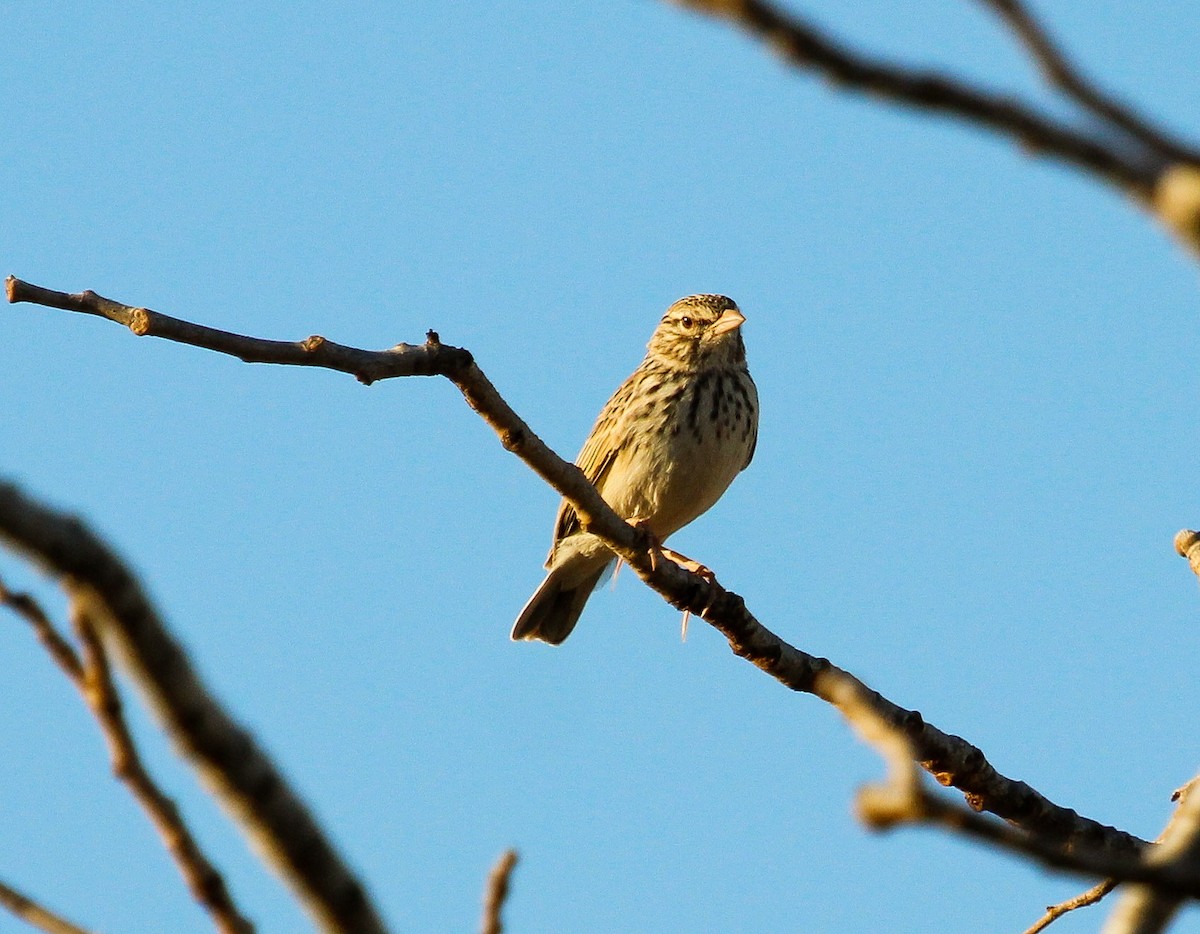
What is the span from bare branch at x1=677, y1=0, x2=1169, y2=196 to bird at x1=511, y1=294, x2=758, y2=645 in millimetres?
8612

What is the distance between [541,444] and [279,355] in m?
1.78

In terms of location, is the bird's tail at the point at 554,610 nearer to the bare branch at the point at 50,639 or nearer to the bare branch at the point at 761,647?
the bare branch at the point at 761,647

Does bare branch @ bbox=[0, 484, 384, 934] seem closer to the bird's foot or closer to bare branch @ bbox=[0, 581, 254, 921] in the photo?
bare branch @ bbox=[0, 581, 254, 921]

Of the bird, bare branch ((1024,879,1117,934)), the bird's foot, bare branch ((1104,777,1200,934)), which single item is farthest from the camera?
the bird

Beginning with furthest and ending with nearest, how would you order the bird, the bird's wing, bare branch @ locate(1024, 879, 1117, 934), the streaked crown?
the streaked crown < the bird's wing < the bird < bare branch @ locate(1024, 879, 1117, 934)

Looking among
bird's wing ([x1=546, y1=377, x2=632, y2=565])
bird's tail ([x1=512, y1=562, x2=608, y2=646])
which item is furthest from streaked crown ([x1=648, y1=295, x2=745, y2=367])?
bird's tail ([x1=512, y1=562, x2=608, y2=646])

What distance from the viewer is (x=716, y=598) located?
7.84 m

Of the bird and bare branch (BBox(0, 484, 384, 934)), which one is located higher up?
the bird

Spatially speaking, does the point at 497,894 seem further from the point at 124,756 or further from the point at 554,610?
the point at 554,610

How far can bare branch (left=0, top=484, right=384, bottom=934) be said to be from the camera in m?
1.78

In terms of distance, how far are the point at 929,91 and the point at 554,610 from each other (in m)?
10.9

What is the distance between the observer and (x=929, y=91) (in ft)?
4.64

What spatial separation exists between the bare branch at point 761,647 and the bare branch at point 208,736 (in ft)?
12.4

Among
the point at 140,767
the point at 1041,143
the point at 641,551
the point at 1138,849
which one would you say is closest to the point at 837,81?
the point at 1041,143
